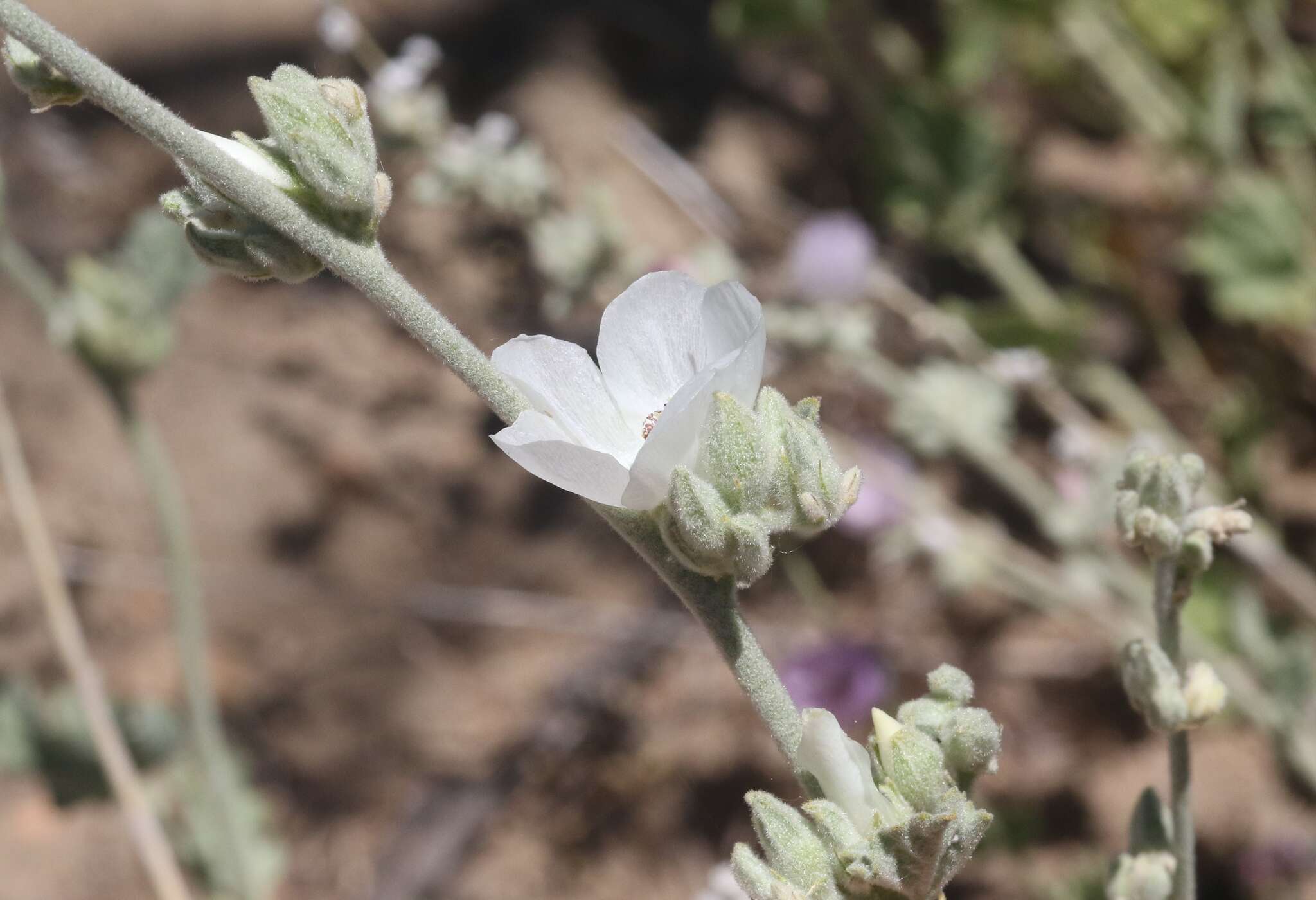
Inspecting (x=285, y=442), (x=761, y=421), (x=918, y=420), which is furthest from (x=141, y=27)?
(x=761, y=421)

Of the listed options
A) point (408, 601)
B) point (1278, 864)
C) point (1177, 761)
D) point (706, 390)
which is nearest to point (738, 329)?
point (706, 390)

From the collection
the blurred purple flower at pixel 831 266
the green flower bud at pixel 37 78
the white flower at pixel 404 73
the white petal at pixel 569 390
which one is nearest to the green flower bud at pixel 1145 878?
the white petal at pixel 569 390

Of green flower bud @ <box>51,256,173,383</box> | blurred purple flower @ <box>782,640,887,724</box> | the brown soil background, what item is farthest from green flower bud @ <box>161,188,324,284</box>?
the brown soil background

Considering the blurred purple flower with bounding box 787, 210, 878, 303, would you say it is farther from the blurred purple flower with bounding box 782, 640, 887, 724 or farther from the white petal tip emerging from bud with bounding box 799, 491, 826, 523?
the white petal tip emerging from bud with bounding box 799, 491, 826, 523

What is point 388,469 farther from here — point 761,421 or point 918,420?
point 761,421

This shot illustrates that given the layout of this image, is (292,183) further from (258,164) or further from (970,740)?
(970,740)
